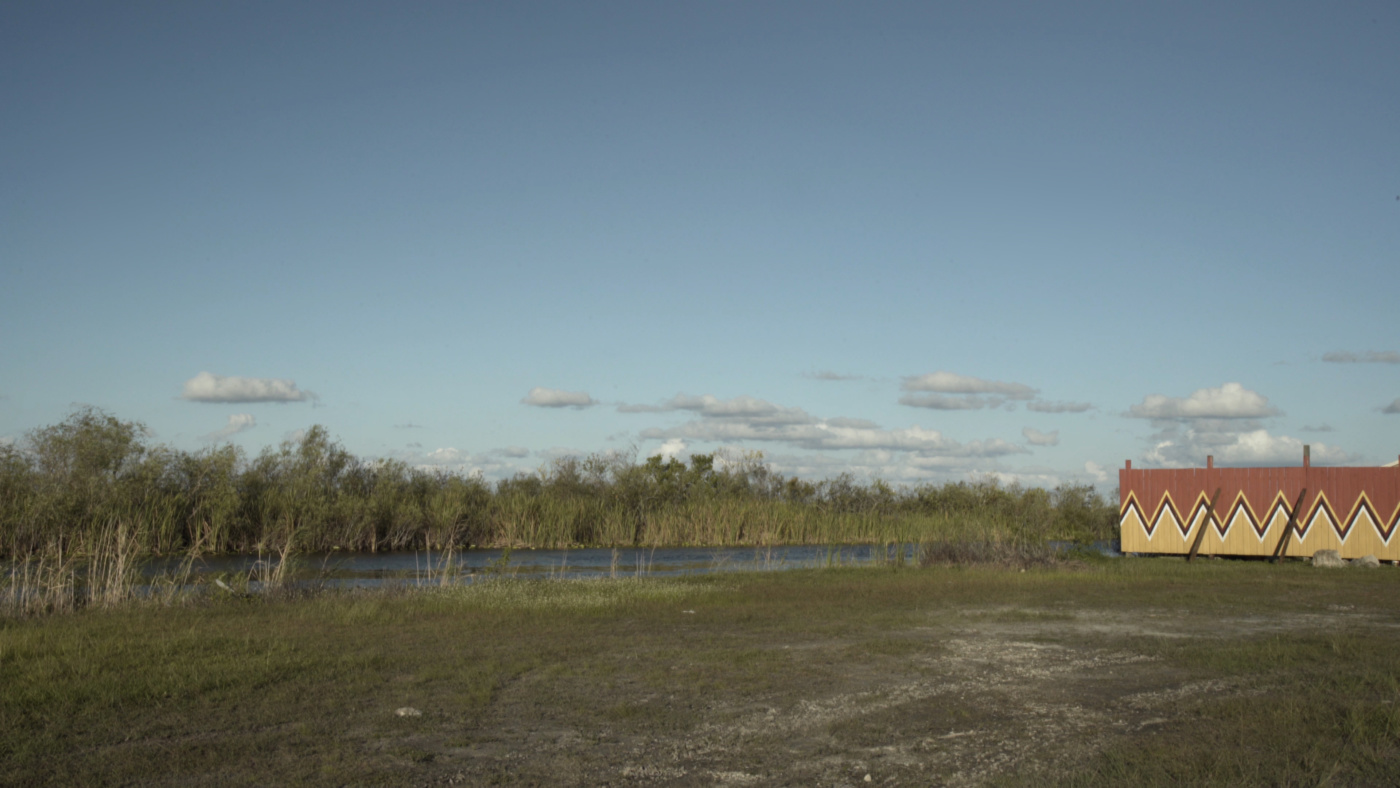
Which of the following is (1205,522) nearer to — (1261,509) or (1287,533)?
(1261,509)

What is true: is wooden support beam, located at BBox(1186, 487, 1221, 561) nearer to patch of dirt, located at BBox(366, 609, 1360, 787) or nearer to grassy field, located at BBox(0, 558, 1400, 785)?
grassy field, located at BBox(0, 558, 1400, 785)

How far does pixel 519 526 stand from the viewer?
3550 cm

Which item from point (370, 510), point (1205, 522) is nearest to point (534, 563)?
point (370, 510)

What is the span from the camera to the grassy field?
6.30 meters

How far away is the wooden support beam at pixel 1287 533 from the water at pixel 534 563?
9555 mm

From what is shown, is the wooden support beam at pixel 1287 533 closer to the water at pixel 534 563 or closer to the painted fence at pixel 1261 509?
the painted fence at pixel 1261 509

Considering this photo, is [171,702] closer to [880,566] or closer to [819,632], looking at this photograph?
[819,632]

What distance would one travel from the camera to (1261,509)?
2659 centimetres

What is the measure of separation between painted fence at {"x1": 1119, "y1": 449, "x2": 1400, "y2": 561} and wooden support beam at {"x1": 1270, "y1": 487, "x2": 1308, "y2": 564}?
0.41 feet

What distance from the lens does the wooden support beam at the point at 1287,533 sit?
2584cm

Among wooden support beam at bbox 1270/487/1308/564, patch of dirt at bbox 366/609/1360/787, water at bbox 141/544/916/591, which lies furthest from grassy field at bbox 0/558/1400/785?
wooden support beam at bbox 1270/487/1308/564

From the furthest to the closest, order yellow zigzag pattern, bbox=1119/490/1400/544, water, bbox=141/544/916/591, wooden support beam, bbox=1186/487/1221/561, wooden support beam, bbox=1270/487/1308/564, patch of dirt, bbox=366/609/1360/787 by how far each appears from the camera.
Result: wooden support beam, bbox=1186/487/1221/561
wooden support beam, bbox=1270/487/1308/564
yellow zigzag pattern, bbox=1119/490/1400/544
water, bbox=141/544/916/591
patch of dirt, bbox=366/609/1360/787

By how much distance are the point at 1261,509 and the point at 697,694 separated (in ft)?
77.3

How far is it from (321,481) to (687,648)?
29697mm
